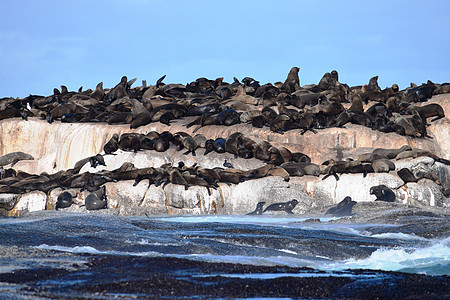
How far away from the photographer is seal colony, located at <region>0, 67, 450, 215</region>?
16.8 m

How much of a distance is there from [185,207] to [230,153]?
154 inches

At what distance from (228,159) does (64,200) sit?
535 cm

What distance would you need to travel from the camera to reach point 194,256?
26.1ft

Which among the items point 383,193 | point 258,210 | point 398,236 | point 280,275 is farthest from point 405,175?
point 280,275

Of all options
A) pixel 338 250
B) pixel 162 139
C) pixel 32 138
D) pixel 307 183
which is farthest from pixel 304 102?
pixel 338 250

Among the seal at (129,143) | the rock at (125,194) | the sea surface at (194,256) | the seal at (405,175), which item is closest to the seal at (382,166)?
the seal at (405,175)

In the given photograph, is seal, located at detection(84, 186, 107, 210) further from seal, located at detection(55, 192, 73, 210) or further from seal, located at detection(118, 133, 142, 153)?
seal, located at detection(118, 133, 142, 153)

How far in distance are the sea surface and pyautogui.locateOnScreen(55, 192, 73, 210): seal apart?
477cm

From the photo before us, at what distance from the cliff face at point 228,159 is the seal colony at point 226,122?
0.22 meters

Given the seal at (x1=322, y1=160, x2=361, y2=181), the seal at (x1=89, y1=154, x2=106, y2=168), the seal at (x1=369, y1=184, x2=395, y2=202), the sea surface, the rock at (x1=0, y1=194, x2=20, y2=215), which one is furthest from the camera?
the seal at (x1=89, y1=154, x2=106, y2=168)

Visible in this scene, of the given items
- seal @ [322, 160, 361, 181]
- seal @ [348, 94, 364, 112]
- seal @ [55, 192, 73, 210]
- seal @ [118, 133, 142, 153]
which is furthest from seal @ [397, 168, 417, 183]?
seal @ [55, 192, 73, 210]

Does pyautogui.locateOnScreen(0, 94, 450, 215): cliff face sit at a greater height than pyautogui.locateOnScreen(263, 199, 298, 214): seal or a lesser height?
greater

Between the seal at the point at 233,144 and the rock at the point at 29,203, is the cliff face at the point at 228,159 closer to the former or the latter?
the rock at the point at 29,203

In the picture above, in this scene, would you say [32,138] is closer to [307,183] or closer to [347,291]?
[307,183]
